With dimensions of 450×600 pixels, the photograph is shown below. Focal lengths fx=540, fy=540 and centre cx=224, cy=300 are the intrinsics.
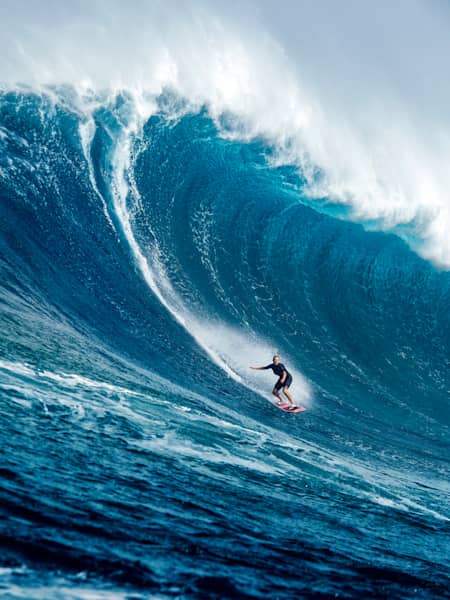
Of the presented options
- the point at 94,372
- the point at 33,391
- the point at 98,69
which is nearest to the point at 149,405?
the point at 94,372

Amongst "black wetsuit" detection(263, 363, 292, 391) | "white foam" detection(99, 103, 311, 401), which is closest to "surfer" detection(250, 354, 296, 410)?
"black wetsuit" detection(263, 363, 292, 391)

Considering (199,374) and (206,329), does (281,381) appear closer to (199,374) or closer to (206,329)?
(199,374)

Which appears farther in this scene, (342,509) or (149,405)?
(149,405)

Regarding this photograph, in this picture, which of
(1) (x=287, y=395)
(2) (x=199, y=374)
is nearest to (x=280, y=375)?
(1) (x=287, y=395)

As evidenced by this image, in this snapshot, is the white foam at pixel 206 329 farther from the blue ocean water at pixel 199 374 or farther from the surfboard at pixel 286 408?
the surfboard at pixel 286 408

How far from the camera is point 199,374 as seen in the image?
8258 mm

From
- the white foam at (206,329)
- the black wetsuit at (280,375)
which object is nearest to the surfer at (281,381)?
the black wetsuit at (280,375)

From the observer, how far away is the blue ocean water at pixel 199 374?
320cm

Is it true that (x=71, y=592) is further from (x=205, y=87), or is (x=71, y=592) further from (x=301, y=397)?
(x=205, y=87)

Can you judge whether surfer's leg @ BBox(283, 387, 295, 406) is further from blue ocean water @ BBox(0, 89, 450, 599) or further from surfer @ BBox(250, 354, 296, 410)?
blue ocean water @ BBox(0, 89, 450, 599)

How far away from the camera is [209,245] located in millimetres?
11812

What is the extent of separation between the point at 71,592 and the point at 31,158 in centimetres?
979

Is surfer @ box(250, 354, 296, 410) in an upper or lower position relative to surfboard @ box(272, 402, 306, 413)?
upper

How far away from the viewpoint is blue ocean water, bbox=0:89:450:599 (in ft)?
10.5
